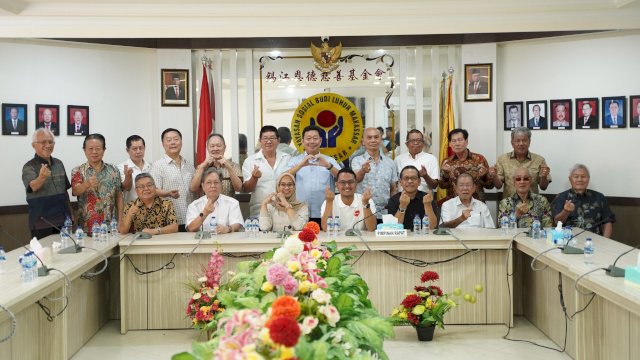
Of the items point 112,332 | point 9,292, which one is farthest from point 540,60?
point 9,292

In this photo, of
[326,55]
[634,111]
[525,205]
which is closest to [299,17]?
[326,55]

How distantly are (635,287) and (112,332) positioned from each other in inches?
144

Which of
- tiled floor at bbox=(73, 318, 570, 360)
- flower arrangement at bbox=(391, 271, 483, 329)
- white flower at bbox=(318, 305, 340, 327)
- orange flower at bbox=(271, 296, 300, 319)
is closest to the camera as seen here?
orange flower at bbox=(271, 296, 300, 319)

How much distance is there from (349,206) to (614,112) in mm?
3122

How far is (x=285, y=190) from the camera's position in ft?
18.1

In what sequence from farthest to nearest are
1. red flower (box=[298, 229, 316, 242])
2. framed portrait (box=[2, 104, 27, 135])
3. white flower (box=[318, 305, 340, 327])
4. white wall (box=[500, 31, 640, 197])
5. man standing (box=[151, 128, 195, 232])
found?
1. white wall (box=[500, 31, 640, 197])
2. framed portrait (box=[2, 104, 27, 135])
3. man standing (box=[151, 128, 195, 232])
4. red flower (box=[298, 229, 316, 242])
5. white flower (box=[318, 305, 340, 327])

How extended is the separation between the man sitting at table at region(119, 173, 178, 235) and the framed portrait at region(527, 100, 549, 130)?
388 centimetres

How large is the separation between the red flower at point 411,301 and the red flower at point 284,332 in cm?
314

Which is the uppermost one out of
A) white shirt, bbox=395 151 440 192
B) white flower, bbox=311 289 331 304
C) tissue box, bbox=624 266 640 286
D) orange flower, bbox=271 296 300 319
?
white shirt, bbox=395 151 440 192

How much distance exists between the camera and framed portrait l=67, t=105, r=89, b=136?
7250 mm

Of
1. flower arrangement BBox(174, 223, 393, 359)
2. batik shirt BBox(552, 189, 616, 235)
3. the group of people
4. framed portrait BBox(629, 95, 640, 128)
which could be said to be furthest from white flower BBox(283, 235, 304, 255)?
framed portrait BBox(629, 95, 640, 128)

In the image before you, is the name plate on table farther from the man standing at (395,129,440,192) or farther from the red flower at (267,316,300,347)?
the red flower at (267,316,300,347)

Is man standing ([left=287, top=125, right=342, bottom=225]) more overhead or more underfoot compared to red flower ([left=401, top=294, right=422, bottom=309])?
more overhead

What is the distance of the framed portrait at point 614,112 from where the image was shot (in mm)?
6992
